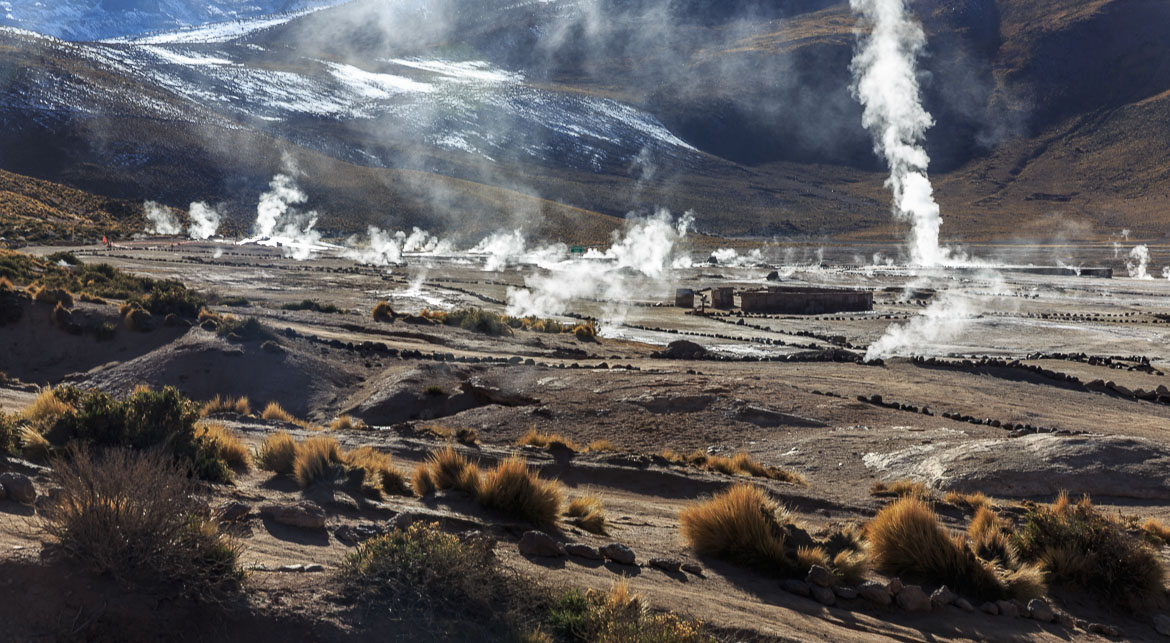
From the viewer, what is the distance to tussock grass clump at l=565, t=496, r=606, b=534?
28.9 feet

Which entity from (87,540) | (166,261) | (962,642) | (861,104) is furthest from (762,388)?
(861,104)

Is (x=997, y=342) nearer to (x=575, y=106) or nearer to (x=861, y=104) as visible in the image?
(x=575, y=106)

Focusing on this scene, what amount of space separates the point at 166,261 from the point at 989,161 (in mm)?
137080

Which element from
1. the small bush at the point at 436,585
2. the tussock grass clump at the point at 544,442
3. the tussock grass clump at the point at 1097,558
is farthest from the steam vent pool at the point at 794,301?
the small bush at the point at 436,585

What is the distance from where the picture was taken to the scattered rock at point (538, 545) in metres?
7.36

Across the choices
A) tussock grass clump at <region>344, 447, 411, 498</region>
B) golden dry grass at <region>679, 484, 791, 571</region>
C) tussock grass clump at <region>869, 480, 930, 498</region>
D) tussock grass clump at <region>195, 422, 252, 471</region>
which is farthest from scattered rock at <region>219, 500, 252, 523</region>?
tussock grass clump at <region>869, 480, 930, 498</region>

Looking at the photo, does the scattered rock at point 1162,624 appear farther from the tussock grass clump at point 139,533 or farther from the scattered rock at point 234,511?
the scattered rock at point 234,511

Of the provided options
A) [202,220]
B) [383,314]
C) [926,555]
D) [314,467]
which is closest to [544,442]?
[314,467]

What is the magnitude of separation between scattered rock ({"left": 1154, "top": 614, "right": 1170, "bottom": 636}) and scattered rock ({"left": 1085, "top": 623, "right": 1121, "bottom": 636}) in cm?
40

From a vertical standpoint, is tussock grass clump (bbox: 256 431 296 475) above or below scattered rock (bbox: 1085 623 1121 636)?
above

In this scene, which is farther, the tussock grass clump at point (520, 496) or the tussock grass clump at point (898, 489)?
the tussock grass clump at point (898, 489)

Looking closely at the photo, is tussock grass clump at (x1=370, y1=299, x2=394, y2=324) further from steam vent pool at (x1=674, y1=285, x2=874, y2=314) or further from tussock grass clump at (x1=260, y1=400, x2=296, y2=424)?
steam vent pool at (x1=674, y1=285, x2=874, y2=314)

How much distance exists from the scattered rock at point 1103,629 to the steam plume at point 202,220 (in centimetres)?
7640

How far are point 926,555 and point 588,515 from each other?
319 cm
